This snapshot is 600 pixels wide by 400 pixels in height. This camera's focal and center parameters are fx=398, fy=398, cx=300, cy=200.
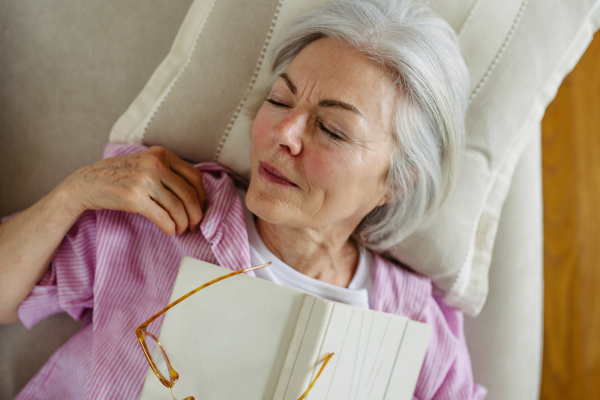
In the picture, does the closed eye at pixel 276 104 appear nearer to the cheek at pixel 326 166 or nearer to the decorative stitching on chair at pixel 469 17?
the cheek at pixel 326 166

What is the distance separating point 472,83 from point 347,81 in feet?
1.55

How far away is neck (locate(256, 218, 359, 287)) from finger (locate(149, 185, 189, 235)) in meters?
0.22

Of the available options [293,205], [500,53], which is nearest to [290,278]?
[293,205]

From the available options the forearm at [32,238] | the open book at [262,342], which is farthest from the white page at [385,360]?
the forearm at [32,238]

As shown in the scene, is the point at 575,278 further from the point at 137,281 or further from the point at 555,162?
the point at 137,281

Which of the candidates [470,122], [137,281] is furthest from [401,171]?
[137,281]

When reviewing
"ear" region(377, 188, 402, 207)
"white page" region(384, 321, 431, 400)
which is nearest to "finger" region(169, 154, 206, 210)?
"ear" region(377, 188, 402, 207)

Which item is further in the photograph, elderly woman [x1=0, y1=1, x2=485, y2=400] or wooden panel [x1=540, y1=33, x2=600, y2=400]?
wooden panel [x1=540, y1=33, x2=600, y2=400]

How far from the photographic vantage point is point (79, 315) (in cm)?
110

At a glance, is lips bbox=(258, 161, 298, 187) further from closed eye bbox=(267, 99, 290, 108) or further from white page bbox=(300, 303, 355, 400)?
white page bbox=(300, 303, 355, 400)

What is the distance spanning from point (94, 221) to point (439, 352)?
1.00 m

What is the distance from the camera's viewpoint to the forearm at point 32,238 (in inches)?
36.3

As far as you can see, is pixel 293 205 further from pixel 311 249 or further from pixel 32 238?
pixel 32 238

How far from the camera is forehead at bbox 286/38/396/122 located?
2.66ft
